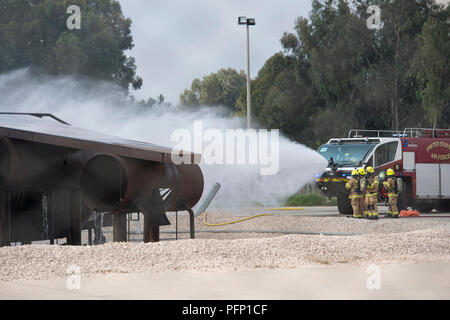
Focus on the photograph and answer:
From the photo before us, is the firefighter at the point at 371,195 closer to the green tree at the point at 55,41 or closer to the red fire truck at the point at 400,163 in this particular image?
the red fire truck at the point at 400,163

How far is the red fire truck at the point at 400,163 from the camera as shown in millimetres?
27469

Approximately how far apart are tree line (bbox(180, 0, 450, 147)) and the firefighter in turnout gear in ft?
82.1

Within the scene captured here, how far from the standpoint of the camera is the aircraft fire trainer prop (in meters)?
13.1

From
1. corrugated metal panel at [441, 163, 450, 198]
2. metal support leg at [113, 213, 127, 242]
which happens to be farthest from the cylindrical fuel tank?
corrugated metal panel at [441, 163, 450, 198]

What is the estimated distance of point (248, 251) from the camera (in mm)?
12234

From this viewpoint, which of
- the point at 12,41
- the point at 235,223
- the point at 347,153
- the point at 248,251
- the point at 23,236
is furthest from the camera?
the point at 12,41

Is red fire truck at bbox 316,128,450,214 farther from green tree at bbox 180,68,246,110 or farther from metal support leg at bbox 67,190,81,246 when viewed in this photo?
green tree at bbox 180,68,246,110

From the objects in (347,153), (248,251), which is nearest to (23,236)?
(248,251)

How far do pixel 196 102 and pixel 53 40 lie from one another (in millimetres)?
50199

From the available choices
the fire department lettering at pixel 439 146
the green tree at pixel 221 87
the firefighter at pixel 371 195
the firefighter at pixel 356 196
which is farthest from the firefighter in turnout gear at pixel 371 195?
the green tree at pixel 221 87

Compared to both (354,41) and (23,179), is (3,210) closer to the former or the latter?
(23,179)
